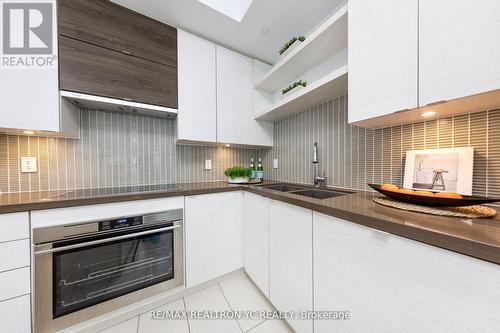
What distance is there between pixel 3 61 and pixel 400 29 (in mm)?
2105

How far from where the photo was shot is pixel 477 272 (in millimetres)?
424

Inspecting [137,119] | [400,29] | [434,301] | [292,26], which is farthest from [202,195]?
[292,26]

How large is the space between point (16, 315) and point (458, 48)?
2.30 meters

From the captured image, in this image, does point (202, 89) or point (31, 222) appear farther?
point (202, 89)

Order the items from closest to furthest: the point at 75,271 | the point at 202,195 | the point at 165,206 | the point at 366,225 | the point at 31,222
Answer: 1. the point at 366,225
2. the point at 31,222
3. the point at 75,271
4. the point at 165,206
5. the point at 202,195

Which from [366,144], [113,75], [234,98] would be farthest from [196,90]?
[366,144]

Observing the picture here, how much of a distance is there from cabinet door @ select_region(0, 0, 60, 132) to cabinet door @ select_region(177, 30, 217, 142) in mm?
751

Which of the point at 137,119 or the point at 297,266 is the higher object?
the point at 137,119

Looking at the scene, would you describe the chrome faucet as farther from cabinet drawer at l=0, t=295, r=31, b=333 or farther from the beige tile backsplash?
cabinet drawer at l=0, t=295, r=31, b=333

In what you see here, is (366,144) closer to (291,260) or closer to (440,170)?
(440,170)

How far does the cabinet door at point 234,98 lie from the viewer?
5.55 ft

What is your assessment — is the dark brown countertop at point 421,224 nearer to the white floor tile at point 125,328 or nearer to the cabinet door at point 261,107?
the white floor tile at point 125,328

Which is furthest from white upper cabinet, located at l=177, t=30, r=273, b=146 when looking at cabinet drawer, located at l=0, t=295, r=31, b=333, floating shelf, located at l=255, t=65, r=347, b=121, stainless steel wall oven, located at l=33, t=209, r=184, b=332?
cabinet drawer, located at l=0, t=295, r=31, b=333

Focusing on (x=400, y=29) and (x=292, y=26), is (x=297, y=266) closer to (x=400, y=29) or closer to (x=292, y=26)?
(x=400, y=29)
